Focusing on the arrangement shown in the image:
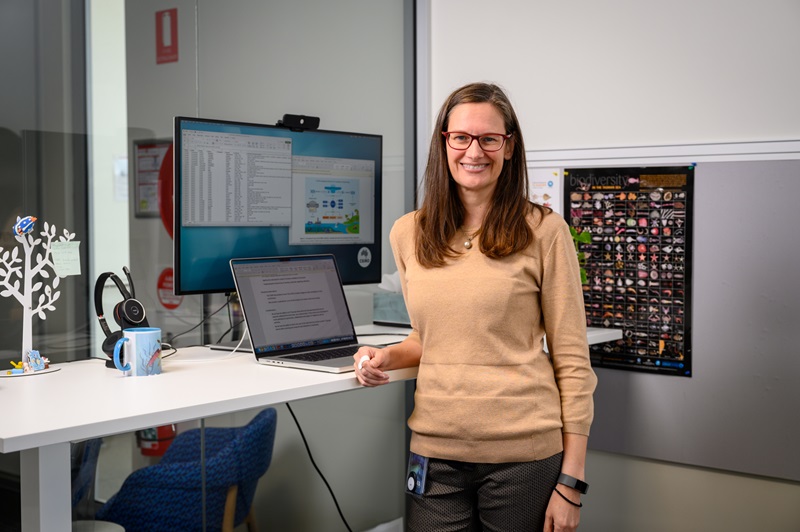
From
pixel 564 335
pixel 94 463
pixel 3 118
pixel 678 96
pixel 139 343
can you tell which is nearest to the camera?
pixel 564 335

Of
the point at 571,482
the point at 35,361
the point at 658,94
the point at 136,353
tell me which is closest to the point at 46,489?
the point at 136,353

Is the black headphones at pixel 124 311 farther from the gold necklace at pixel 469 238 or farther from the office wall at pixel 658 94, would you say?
the office wall at pixel 658 94

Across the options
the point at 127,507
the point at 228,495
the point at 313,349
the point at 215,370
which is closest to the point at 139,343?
the point at 215,370

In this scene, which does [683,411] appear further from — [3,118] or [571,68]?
[3,118]

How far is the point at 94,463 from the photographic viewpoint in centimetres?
205

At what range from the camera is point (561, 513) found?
5.07ft

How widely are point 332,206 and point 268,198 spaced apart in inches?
8.2

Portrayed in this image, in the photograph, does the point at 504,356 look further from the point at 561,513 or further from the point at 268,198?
the point at 268,198

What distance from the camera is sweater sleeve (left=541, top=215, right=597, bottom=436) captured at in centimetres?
158

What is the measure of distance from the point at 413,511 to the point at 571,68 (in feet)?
5.41

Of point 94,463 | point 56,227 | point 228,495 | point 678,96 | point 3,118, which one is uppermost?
point 678,96

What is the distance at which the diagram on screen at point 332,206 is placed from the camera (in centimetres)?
221

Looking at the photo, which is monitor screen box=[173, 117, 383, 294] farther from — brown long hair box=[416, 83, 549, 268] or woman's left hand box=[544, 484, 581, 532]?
woman's left hand box=[544, 484, 581, 532]

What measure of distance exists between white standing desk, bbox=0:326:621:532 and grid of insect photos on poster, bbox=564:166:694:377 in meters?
1.11
